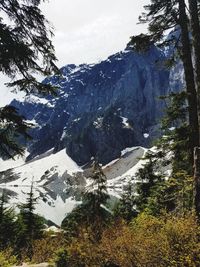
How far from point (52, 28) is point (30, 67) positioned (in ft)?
3.52

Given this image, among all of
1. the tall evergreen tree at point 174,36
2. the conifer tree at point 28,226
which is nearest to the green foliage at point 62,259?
the tall evergreen tree at point 174,36

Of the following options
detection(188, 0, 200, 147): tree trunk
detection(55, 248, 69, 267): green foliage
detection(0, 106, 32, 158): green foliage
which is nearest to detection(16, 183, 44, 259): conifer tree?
detection(55, 248, 69, 267): green foliage

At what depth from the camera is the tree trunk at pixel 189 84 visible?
13.2 metres

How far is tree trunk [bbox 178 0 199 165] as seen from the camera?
43.3 feet

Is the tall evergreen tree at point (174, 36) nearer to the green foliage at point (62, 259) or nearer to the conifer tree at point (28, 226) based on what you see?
the green foliage at point (62, 259)

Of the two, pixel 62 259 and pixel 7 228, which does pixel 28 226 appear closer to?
pixel 7 228

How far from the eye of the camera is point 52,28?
9305 millimetres

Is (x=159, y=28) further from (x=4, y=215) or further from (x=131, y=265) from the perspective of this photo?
(x=4, y=215)

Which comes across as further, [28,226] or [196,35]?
[28,226]

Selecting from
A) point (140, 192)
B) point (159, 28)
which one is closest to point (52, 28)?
point (159, 28)

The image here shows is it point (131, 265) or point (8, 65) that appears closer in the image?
point (8, 65)

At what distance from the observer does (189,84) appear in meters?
13.5

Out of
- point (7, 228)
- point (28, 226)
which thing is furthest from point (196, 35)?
point (28, 226)

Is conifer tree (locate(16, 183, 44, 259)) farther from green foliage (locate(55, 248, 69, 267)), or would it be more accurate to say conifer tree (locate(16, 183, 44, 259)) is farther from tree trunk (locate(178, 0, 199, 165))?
tree trunk (locate(178, 0, 199, 165))
